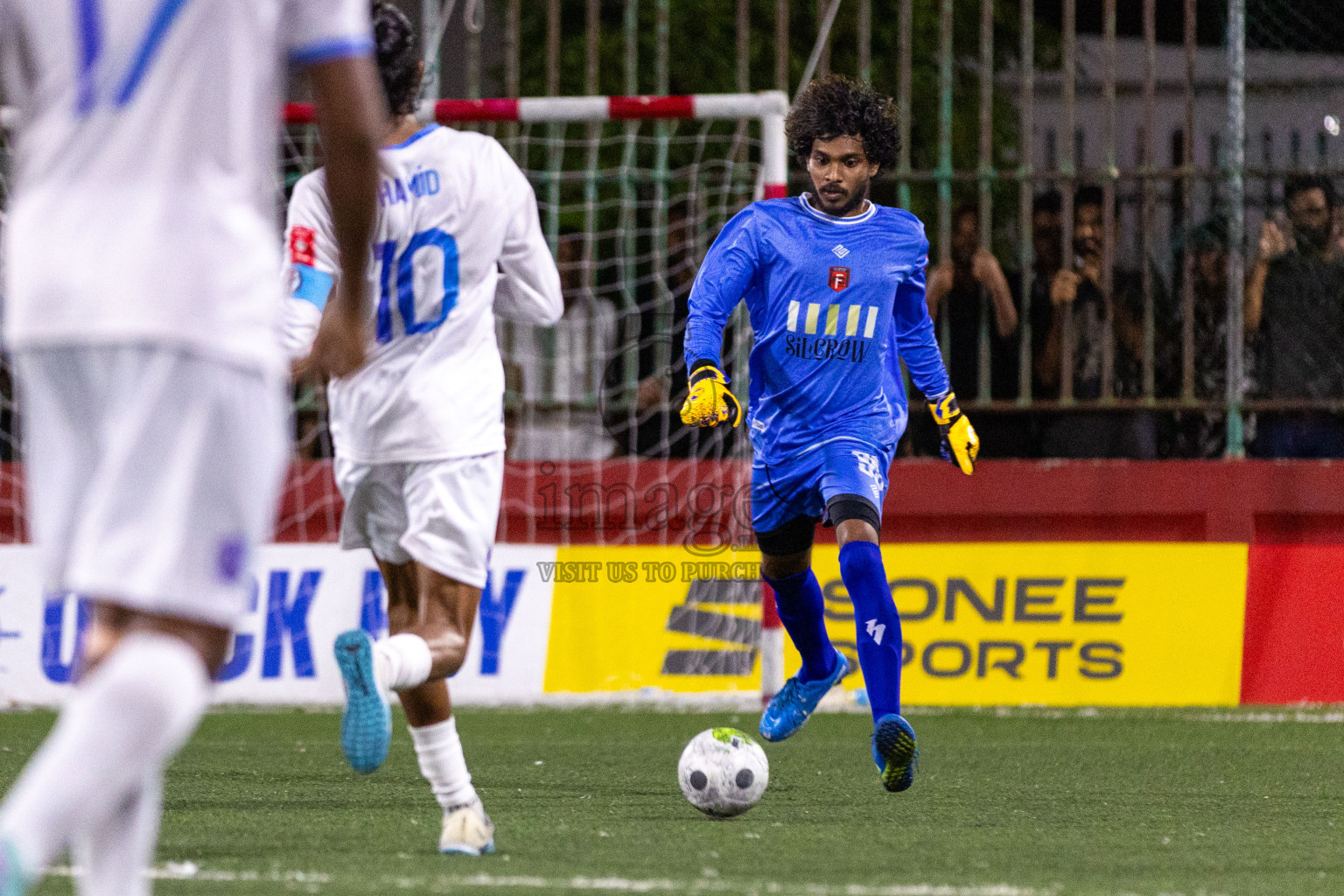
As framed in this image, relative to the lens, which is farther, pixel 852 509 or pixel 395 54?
pixel 852 509

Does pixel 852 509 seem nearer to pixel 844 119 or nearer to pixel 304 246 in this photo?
pixel 844 119

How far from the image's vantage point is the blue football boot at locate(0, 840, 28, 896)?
2.32 metres

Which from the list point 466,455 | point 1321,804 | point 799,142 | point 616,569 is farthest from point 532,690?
point 466,455

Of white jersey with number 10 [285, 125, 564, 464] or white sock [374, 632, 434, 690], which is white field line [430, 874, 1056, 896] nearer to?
white sock [374, 632, 434, 690]

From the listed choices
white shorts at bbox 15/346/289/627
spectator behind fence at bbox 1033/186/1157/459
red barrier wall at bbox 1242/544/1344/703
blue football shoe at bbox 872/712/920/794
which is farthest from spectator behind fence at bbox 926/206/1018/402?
white shorts at bbox 15/346/289/627

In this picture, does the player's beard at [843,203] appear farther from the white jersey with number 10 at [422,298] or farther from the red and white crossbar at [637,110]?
the red and white crossbar at [637,110]

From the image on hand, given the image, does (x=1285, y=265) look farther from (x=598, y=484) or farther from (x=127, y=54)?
(x=127, y=54)

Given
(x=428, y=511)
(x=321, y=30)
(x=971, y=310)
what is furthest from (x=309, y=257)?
(x=971, y=310)

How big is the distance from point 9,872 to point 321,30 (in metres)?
1.12

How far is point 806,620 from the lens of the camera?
6176mm

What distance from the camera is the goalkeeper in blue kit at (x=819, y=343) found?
6.00 metres

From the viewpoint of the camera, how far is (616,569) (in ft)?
29.6

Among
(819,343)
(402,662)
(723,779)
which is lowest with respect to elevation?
(723,779)

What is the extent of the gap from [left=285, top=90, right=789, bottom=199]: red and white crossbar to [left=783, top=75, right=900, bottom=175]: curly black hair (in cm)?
211
